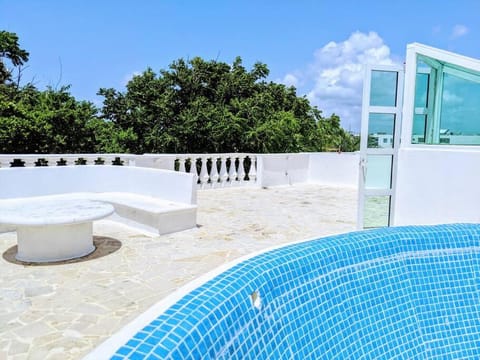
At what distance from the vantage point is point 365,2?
10.4 meters

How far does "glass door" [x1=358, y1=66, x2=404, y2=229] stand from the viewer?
4938 mm

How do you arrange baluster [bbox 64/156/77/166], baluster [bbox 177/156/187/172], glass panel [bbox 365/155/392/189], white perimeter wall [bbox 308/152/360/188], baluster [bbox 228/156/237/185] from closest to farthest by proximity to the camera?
1. glass panel [bbox 365/155/392/189]
2. baluster [bbox 64/156/77/166]
3. baluster [bbox 177/156/187/172]
4. baluster [bbox 228/156/237/185]
5. white perimeter wall [bbox 308/152/360/188]

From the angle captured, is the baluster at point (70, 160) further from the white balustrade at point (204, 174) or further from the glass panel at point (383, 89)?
the glass panel at point (383, 89)

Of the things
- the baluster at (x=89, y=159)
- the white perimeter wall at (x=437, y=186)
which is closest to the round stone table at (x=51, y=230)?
the baluster at (x=89, y=159)

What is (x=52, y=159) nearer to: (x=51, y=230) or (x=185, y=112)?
(x=51, y=230)

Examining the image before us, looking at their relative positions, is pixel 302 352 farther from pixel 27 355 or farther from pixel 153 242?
pixel 153 242

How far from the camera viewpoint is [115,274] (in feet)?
12.1

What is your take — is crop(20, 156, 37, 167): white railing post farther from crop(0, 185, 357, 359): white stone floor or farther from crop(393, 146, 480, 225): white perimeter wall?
crop(393, 146, 480, 225): white perimeter wall

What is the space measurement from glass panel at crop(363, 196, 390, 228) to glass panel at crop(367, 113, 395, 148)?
0.72 metres

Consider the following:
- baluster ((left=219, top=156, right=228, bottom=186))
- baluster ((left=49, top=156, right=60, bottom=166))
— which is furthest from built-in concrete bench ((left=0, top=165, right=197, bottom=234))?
baluster ((left=219, top=156, right=228, bottom=186))

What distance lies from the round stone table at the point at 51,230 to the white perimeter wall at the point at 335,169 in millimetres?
7849

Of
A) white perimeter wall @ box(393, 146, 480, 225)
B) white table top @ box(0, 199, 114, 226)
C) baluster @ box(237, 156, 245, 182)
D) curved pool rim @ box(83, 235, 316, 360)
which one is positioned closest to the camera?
curved pool rim @ box(83, 235, 316, 360)

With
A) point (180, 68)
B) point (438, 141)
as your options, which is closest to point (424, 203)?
point (438, 141)

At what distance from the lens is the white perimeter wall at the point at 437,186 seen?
4703mm
